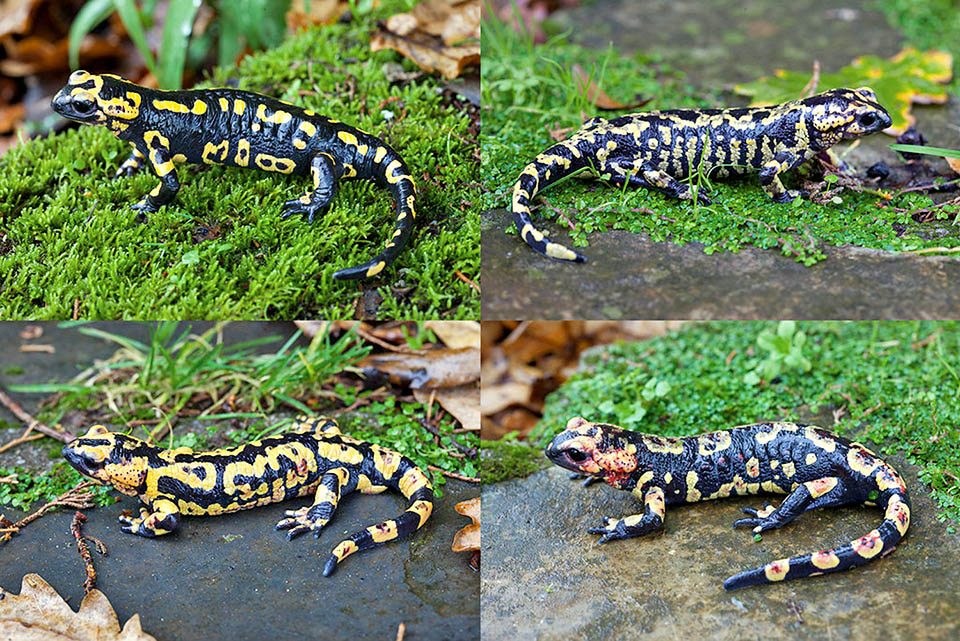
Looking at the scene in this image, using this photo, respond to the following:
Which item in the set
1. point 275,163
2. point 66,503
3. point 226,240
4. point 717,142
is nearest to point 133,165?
point 275,163

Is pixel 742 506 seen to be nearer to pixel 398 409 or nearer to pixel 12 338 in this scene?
pixel 398 409

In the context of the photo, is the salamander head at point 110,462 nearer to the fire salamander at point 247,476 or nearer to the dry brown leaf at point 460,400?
the fire salamander at point 247,476

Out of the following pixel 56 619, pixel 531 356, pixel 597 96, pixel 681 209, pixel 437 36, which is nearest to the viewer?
pixel 56 619

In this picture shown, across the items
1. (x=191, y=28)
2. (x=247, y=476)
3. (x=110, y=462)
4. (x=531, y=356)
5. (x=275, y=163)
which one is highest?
(x=191, y=28)

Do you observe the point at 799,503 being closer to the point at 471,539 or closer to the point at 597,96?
the point at 471,539

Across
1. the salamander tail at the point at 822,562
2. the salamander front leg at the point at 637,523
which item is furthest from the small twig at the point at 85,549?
the salamander tail at the point at 822,562

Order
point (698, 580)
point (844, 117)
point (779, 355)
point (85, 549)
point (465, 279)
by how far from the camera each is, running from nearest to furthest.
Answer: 1. point (698, 580)
2. point (85, 549)
3. point (465, 279)
4. point (844, 117)
5. point (779, 355)
